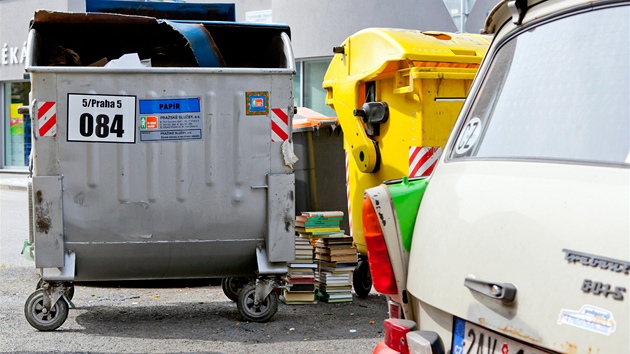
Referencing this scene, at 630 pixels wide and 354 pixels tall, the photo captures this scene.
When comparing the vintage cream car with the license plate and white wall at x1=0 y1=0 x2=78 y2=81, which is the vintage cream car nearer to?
the license plate

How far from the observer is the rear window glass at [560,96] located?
2.29 m

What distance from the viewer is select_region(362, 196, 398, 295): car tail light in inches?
118

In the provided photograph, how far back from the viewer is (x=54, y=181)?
6469 mm

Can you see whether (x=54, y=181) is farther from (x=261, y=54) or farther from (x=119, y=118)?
(x=261, y=54)

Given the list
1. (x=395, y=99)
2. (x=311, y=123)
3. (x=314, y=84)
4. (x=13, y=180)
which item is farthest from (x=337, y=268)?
(x=13, y=180)

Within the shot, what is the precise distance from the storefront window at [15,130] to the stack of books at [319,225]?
20.7 metres

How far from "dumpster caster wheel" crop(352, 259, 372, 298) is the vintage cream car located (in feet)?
16.3

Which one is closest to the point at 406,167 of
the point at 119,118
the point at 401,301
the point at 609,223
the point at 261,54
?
the point at 261,54

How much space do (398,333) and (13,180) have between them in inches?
891

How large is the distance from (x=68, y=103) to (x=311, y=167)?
10.2 feet

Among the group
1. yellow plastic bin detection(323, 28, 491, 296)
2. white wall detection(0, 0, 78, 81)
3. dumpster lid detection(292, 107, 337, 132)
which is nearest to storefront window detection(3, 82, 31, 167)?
white wall detection(0, 0, 78, 81)

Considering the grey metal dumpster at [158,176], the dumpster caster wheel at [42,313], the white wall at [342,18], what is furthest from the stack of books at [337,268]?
the white wall at [342,18]

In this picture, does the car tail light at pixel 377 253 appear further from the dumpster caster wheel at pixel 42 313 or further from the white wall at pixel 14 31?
the white wall at pixel 14 31

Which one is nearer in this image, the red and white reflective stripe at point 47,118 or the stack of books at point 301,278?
the red and white reflective stripe at point 47,118
